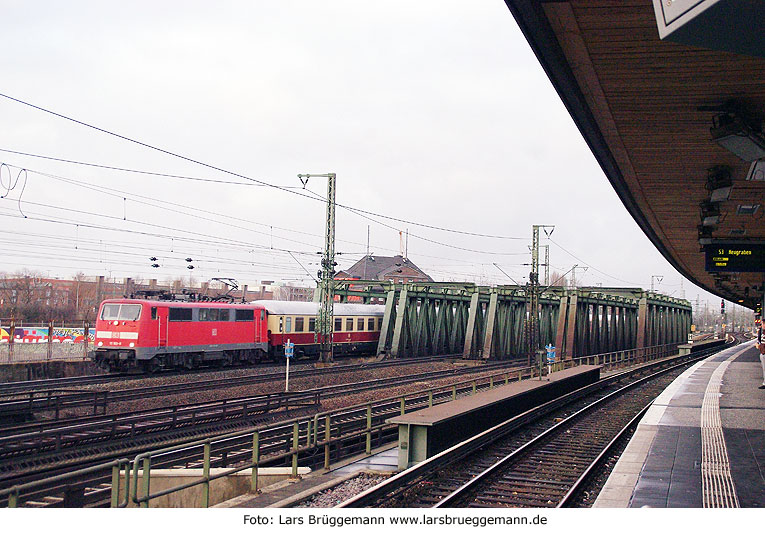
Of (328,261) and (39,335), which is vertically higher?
(328,261)

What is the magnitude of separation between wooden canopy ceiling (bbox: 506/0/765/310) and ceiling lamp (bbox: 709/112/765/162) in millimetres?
211

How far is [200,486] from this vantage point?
11945mm

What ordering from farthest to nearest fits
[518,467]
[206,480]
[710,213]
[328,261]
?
[328,261] → [710,213] → [518,467] → [206,480]

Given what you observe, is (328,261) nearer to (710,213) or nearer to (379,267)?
(710,213)

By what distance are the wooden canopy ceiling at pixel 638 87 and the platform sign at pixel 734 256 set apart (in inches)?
116

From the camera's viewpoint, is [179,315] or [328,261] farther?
[328,261]

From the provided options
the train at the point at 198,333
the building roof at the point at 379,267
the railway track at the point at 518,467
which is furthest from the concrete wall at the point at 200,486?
the building roof at the point at 379,267

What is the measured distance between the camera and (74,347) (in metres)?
34.5

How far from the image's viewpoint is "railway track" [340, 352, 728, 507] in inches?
412

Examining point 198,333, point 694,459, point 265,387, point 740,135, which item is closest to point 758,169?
point 740,135

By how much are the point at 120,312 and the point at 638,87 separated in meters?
24.1

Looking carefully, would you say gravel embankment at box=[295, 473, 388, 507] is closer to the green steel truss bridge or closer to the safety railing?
the safety railing
